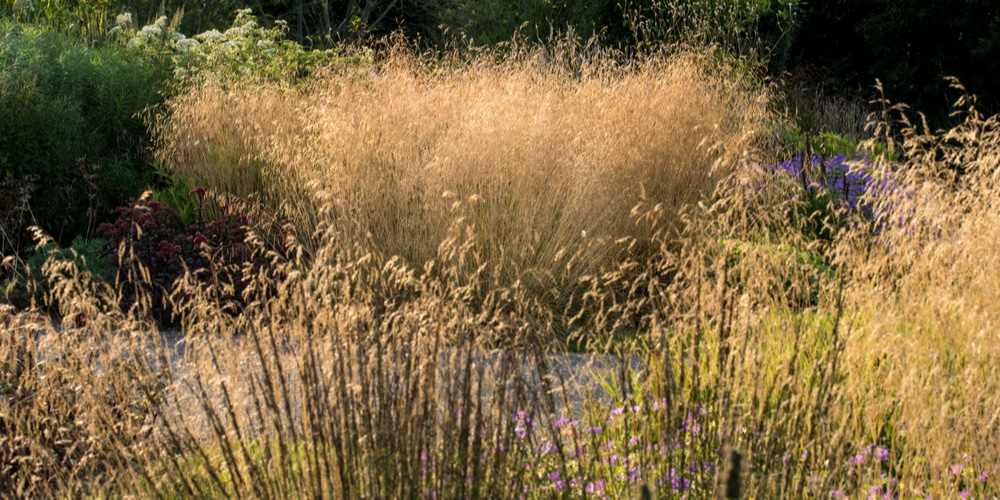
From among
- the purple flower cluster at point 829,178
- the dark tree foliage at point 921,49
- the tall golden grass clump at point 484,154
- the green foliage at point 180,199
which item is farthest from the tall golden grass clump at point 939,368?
the dark tree foliage at point 921,49

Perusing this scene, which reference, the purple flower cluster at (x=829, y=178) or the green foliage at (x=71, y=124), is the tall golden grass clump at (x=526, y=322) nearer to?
the purple flower cluster at (x=829, y=178)

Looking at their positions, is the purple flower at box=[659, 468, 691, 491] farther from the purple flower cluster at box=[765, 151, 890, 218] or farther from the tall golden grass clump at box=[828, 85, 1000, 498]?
the purple flower cluster at box=[765, 151, 890, 218]

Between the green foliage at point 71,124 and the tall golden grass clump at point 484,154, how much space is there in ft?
1.54

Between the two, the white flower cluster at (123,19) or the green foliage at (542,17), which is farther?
the green foliage at (542,17)

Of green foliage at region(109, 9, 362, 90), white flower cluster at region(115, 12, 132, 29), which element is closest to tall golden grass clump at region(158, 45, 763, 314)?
green foliage at region(109, 9, 362, 90)

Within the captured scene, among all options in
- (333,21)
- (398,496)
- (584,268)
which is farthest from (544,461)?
(333,21)

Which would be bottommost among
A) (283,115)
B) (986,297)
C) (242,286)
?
(242,286)

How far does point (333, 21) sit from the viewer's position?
2233cm

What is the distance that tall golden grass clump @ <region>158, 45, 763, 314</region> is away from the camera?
5.43 meters

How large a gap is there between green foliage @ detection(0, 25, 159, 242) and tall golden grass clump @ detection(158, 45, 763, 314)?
0.47 metres

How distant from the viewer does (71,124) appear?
7.07m

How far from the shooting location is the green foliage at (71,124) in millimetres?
6719

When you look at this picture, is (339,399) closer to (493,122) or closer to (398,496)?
(398,496)

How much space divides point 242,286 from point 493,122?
1.88m
